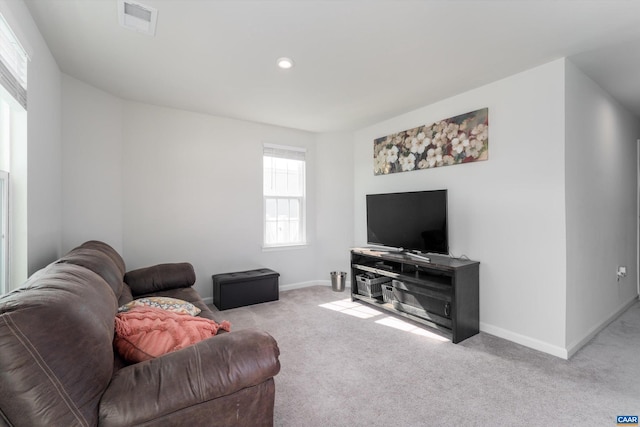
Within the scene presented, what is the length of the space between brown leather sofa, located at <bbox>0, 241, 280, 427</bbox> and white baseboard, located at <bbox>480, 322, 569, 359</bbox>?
2.51m

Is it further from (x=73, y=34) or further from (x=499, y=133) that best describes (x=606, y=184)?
(x=73, y=34)

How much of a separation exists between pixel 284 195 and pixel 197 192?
1.28 meters

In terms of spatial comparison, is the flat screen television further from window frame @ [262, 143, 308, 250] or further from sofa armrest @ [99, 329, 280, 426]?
sofa armrest @ [99, 329, 280, 426]

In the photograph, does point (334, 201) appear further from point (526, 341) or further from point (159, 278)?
point (526, 341)

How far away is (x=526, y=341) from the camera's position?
2.66 metres

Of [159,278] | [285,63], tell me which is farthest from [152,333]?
[285,63]

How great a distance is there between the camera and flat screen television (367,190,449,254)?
3.09 m

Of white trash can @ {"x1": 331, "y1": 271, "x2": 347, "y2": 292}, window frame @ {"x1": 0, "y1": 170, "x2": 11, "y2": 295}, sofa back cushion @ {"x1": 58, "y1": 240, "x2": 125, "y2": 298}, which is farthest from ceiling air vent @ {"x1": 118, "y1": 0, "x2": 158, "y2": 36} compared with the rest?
white trash can @ {"x1": 331, "y1": 271, "x2": 347, "y2": 292}

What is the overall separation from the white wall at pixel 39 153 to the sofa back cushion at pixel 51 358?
128 cm

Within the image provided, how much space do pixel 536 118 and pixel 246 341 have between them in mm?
2968

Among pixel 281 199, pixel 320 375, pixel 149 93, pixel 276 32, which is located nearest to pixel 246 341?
pixel 320 375

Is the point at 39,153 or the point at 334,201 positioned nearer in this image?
the point at 39,153

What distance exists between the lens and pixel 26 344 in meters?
0.84

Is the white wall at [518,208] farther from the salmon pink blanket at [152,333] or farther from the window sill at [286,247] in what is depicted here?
the salmon pink blanket at [152,333]
